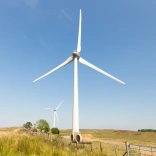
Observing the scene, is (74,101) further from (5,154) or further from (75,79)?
(5,154)

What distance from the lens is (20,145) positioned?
11445 mm

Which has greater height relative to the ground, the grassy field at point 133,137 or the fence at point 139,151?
the fence at point 139,151

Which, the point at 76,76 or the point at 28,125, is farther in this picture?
the point at 28,125

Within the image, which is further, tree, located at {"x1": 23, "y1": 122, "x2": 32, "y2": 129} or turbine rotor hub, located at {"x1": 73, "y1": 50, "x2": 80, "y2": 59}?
tree, located at {"x1": 23, "y1": 122, "x2": 32, "y2": 129}

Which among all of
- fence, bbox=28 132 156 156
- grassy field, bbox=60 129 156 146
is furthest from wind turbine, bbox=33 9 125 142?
grassy field, bbox=60 129 156 146

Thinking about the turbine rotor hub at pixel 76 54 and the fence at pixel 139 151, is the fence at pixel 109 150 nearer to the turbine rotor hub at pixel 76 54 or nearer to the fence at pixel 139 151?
the fence at pixel 139 151

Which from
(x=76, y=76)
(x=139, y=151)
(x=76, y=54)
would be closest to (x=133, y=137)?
(x=76, y=54)

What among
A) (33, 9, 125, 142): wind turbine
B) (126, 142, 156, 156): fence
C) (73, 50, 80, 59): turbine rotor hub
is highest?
(73, 50, 80, 59): turbine rotor hub

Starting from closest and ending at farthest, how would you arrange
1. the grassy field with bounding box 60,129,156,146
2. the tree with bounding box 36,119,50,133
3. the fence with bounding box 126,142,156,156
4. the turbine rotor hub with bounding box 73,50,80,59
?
1. the fence with bounding box 126,142,156,156
2. the turbine rotor hub with bounding box 73,50,80,59
3. the grassy field with bounding box 60,129,156,146
4. the tree with bounding box 36,119,50,133

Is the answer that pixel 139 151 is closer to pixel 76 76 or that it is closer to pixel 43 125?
pixel 76 76

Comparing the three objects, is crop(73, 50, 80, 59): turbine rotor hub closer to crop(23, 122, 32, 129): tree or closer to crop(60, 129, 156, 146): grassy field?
crop(60, 129, 156, 146): grassy field

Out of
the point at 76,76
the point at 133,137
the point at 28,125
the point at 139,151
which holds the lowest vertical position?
the point at 133,137

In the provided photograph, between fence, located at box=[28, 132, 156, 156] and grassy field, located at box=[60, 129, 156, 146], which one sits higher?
fence, located at box=[28, 132, 156, 156]

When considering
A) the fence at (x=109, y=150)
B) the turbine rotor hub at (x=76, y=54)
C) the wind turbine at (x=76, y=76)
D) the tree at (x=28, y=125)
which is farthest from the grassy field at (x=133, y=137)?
the tree at (x=28, y=125)
